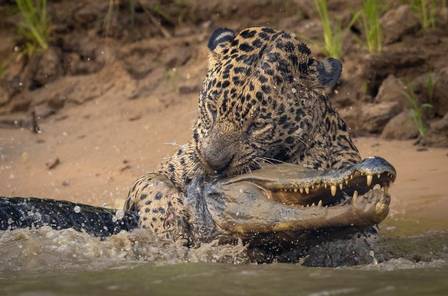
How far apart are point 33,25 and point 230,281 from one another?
7671mm

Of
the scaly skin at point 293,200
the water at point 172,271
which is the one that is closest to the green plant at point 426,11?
the water at point 172,271

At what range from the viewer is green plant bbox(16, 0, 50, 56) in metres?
14.0

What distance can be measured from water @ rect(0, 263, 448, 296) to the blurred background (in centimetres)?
290

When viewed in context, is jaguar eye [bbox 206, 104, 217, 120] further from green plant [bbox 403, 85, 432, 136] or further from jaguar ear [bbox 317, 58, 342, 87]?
green plant [bbox 403, 85, 432, 136]

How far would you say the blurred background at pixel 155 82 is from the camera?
11656 millimetres

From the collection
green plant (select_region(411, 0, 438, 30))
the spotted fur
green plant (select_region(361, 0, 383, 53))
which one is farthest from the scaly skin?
green plant (select_region(411, 0, 438, 30))

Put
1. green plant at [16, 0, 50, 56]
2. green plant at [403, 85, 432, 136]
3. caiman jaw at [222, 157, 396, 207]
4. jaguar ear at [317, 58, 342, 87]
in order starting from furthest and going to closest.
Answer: green plant at [16, 0, 50, 56]
green plant at [403, 85, 432, 136]
jaguar ear at [317, 58, 342, 87]
caiman jaw at [222, 157, 396, 207]

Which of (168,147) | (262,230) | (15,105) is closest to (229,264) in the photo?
(262,230)

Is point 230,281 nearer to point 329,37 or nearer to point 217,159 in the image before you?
point 217,159

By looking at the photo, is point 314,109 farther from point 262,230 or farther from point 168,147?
point 168,147

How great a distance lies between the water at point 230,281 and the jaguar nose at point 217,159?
594mm

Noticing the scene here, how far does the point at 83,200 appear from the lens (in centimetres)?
1135

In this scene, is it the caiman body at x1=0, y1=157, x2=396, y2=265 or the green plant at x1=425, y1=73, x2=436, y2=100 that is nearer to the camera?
the caiman body at x1=0, y1=157, x2=396, y2=265

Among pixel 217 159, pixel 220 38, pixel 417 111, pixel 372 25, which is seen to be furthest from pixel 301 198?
pixel 372 25
